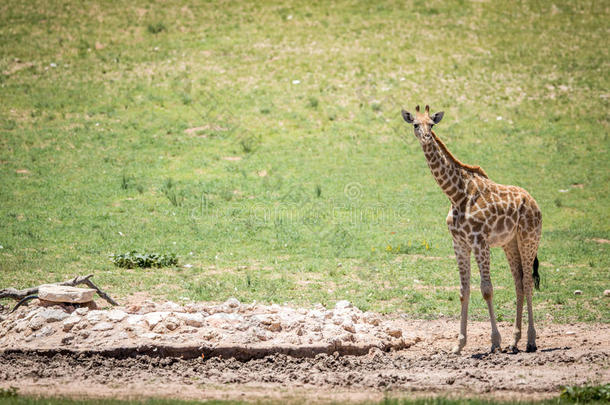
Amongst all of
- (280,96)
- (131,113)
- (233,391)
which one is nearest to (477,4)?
(280,96)

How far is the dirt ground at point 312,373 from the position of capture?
421 inches

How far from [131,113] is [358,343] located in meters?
21.3

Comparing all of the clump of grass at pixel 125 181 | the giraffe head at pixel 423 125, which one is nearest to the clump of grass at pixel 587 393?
the giraffe head at pixel 423 125

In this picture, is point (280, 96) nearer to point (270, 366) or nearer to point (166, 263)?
point (166, 263)

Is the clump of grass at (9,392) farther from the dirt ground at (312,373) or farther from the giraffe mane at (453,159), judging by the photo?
the giraffe mane at (453,159)

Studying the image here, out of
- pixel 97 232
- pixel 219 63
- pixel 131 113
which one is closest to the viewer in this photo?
pixel 97 232

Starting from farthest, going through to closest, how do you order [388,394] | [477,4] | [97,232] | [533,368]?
[477,4]
[97,232]
[533,368]
[388,394]

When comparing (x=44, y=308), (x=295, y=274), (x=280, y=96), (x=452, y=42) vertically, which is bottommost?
(x=295, y=274)

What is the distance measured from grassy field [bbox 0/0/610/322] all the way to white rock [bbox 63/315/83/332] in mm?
3317

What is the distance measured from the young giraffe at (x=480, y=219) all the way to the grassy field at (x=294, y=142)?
2.57m

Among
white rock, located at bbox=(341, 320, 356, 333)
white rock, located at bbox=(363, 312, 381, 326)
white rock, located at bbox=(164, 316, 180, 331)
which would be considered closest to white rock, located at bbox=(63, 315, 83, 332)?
white rock, located at bbox=(164, 316, 180, 331)

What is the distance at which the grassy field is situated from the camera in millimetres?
18469

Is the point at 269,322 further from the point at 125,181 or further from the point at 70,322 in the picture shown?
the point at 125,181

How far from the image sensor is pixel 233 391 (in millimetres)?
10797
